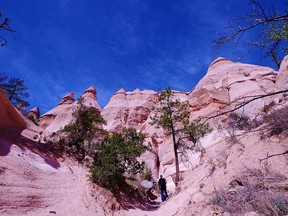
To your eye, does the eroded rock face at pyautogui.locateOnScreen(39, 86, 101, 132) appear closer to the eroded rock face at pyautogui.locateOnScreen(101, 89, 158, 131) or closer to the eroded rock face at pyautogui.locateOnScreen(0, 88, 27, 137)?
the eroded rock face at pyautogui.locateOnScreen(101, 89, 158, 131)

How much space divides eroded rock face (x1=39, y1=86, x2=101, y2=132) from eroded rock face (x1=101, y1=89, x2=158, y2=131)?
4.61 metres

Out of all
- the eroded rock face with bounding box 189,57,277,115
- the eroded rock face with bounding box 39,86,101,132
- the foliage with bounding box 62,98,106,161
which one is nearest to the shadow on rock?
the foliage with bounding box 62,98,106,161

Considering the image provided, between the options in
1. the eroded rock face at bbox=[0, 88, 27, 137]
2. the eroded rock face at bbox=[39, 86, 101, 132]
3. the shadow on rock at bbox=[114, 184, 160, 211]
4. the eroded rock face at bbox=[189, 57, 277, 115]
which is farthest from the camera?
the eroded rock face at bbox=[39, 86, 101, 132]

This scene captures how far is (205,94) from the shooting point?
35438 mm

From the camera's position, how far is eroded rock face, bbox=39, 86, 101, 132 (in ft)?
160

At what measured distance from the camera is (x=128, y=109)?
53.6 m

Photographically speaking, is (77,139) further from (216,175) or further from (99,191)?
(216,175)

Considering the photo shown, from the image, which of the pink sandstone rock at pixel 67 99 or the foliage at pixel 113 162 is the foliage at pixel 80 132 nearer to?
the foliage at pixel 113 162

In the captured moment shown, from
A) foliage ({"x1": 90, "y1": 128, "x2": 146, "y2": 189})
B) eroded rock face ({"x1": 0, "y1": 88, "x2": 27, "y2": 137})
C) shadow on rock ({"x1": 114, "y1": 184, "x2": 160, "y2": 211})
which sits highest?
eroded rock face ({"x1": 0, "y1": 88, "x2": 27, "y2": 137})

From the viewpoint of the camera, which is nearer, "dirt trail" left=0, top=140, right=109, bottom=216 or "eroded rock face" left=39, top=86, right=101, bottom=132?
"dirt trail" left=0, top=140, right=109, bottom=216

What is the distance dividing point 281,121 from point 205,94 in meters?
27.3

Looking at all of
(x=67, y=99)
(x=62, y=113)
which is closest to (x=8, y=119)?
(x=62, y=113)

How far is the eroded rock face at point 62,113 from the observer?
48.8 metres

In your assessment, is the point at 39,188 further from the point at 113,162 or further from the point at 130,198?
the point at 130,198
